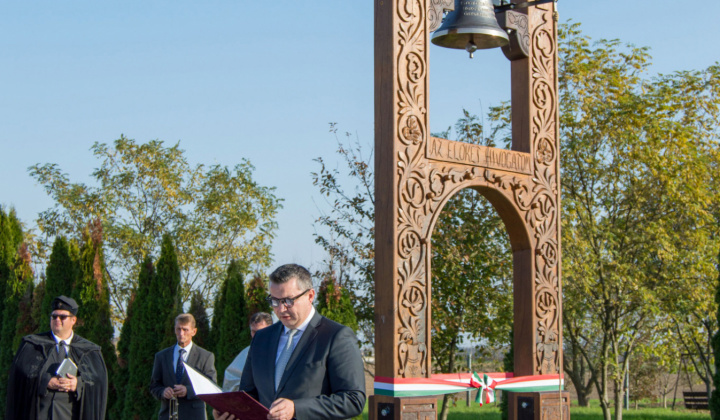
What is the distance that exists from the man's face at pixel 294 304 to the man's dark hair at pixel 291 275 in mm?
16

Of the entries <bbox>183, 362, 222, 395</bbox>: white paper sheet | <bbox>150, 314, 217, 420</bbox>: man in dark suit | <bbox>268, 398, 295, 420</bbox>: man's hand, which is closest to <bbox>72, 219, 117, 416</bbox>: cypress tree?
<bbox>150, 314, 217, 420</bbox>: man in dark suit

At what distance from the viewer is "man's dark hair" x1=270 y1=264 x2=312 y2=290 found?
370 cm

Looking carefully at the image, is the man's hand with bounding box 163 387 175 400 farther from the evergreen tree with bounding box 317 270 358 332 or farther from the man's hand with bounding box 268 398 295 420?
the man's hand with bounding box 268 398 295 420

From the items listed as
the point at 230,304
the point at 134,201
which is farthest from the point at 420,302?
the point at 134,201

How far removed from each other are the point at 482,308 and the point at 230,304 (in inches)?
147

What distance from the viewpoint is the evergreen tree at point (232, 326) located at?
484 inches

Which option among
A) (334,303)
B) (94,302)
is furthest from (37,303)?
(334,303)

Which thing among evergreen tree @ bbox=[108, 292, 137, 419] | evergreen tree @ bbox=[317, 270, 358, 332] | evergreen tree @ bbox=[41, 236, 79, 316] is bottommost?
evergreen tree @ bbox=[108, 292, 137, 419]

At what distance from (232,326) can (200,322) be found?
1239 millimetres

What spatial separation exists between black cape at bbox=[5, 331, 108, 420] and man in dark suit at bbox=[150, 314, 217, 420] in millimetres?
621

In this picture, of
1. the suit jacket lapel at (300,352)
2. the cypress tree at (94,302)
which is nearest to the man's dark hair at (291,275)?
the suit jacket lapel at (300,352)

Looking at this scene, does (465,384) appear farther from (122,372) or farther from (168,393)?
(122,372)

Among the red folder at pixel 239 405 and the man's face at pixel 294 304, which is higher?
the man's face at pixel 294 304

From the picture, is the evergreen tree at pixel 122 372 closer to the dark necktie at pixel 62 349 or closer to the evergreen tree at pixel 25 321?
the evergreen tree at pixel 25 321
